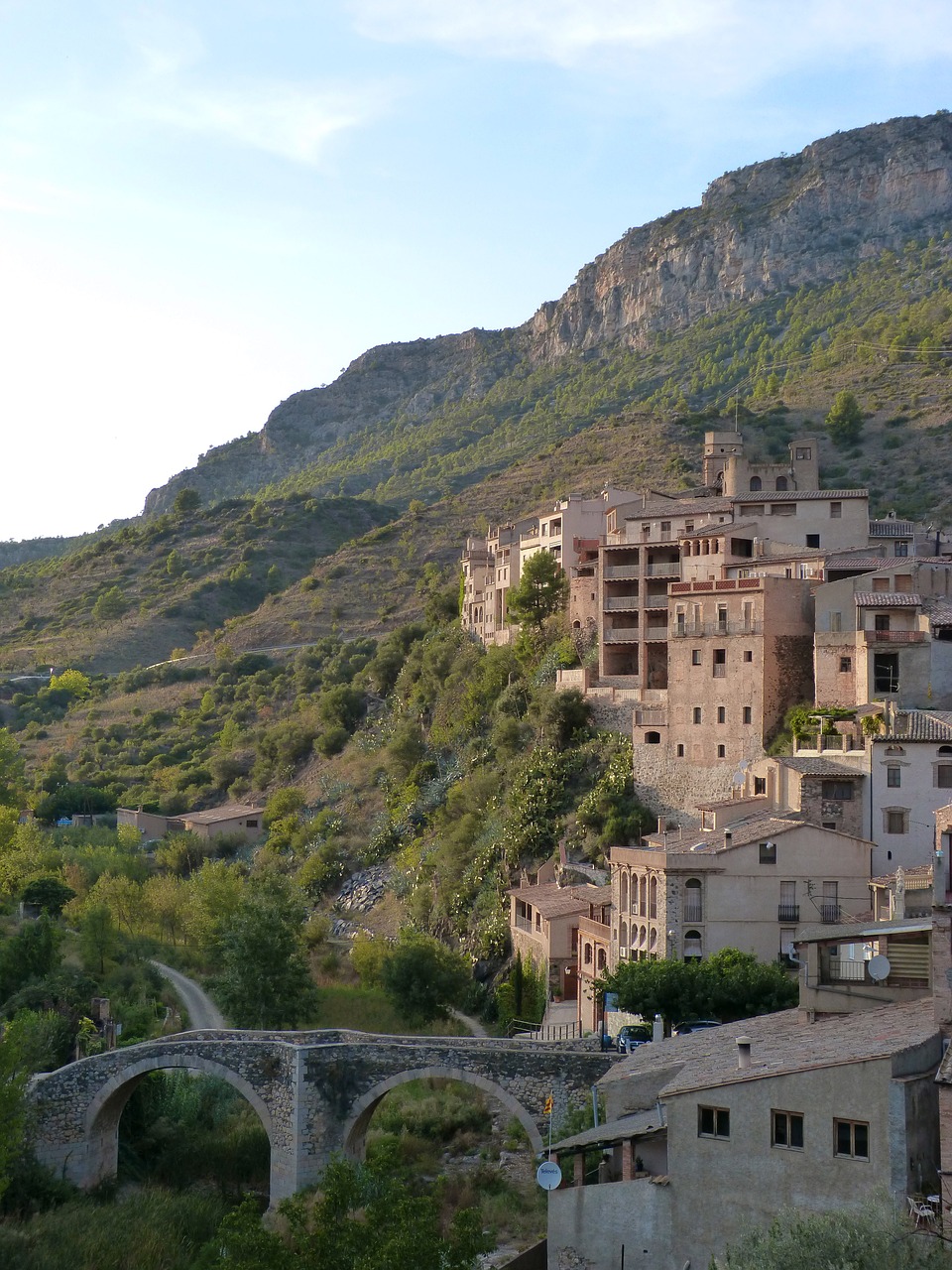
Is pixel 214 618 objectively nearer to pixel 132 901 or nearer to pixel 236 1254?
pixel 132 901

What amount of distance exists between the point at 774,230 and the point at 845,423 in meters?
47.8

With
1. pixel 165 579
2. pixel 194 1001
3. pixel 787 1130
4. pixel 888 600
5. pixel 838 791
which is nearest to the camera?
pixel 787 1130

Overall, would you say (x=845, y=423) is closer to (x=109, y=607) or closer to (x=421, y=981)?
(x=421, y=981)

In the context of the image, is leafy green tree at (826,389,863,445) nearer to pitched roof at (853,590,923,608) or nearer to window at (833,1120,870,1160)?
pitched roof at (853,590,923,608)

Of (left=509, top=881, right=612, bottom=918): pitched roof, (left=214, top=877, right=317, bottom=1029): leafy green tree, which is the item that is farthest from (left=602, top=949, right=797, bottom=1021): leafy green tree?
(left=214, top=877, right=317, bottom=1029): leafy green tree

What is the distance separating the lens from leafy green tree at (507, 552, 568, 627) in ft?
171

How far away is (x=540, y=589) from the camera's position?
52.2 meters

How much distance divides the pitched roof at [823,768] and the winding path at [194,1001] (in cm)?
1589

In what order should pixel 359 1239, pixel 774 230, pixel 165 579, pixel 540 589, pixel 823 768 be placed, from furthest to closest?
pixel 774 230 < pixel 165 579 < pixel 540 589 < pixel 823 768 < pixel 359 1239

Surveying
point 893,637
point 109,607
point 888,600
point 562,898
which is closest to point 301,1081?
point 562,898

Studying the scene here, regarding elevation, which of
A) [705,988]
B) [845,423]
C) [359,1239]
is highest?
[845,423]

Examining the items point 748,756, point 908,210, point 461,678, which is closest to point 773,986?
point 748,756

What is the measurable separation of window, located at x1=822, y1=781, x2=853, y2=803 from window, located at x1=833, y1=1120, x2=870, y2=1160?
57.1 feet

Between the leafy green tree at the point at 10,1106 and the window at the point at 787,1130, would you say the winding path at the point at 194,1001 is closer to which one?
the leafy green tree at the point at 10,1106
